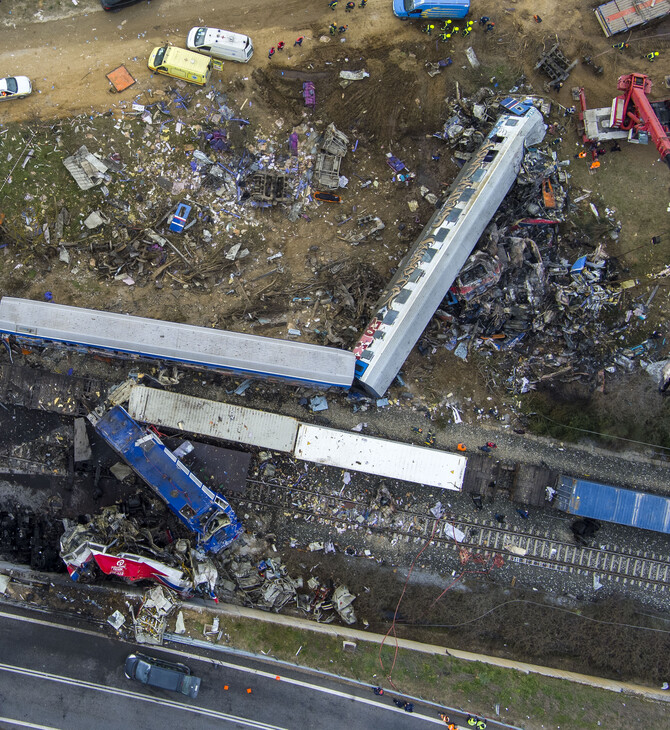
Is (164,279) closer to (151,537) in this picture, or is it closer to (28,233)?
(28,233)

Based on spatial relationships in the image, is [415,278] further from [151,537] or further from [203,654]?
[203,654]

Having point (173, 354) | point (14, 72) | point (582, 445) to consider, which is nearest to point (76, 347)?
point (173, 354)

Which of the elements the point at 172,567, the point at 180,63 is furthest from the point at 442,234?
the point at 172,567

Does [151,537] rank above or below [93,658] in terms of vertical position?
above

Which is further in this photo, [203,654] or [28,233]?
[28,233]

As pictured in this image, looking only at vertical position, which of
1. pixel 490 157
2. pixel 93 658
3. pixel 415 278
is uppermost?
pixel 490 157

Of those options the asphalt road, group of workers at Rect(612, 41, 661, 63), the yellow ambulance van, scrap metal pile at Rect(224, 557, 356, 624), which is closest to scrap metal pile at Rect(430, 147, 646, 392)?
group of workers at Rect(612, 41, 661, 63)

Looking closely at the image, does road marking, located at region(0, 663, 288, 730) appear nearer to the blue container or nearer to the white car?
the blue container
